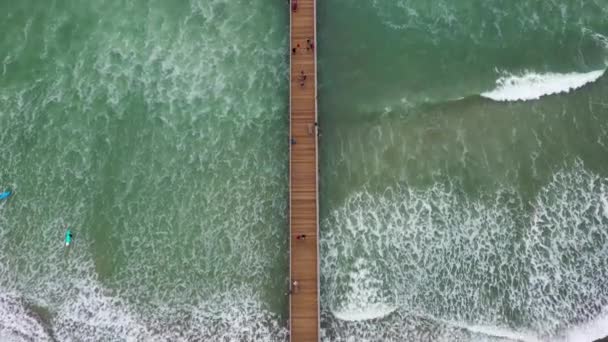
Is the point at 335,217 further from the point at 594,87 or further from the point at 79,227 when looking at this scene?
the point at 594,87

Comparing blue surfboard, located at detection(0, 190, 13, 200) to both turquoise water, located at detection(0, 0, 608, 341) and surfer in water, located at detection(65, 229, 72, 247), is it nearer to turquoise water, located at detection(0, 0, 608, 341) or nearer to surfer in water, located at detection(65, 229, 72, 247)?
turquoise water, located at detection(0, 0, 608, 341)

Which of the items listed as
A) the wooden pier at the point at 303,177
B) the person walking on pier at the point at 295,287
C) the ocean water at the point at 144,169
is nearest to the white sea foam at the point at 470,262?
the wooden pier at the point at 303,177

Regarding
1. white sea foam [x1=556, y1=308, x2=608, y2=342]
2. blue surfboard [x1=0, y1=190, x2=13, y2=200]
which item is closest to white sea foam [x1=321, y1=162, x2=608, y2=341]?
white sea foam [x1=556, y1=308, x2=608, y2=342]

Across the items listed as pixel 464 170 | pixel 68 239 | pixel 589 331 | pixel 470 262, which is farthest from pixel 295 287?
pixel 589 331

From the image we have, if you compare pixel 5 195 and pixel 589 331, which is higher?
pixel 5 195

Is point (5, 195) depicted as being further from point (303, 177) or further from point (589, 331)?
point (589, 331)

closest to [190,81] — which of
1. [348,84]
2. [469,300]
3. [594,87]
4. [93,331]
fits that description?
[348,84]
